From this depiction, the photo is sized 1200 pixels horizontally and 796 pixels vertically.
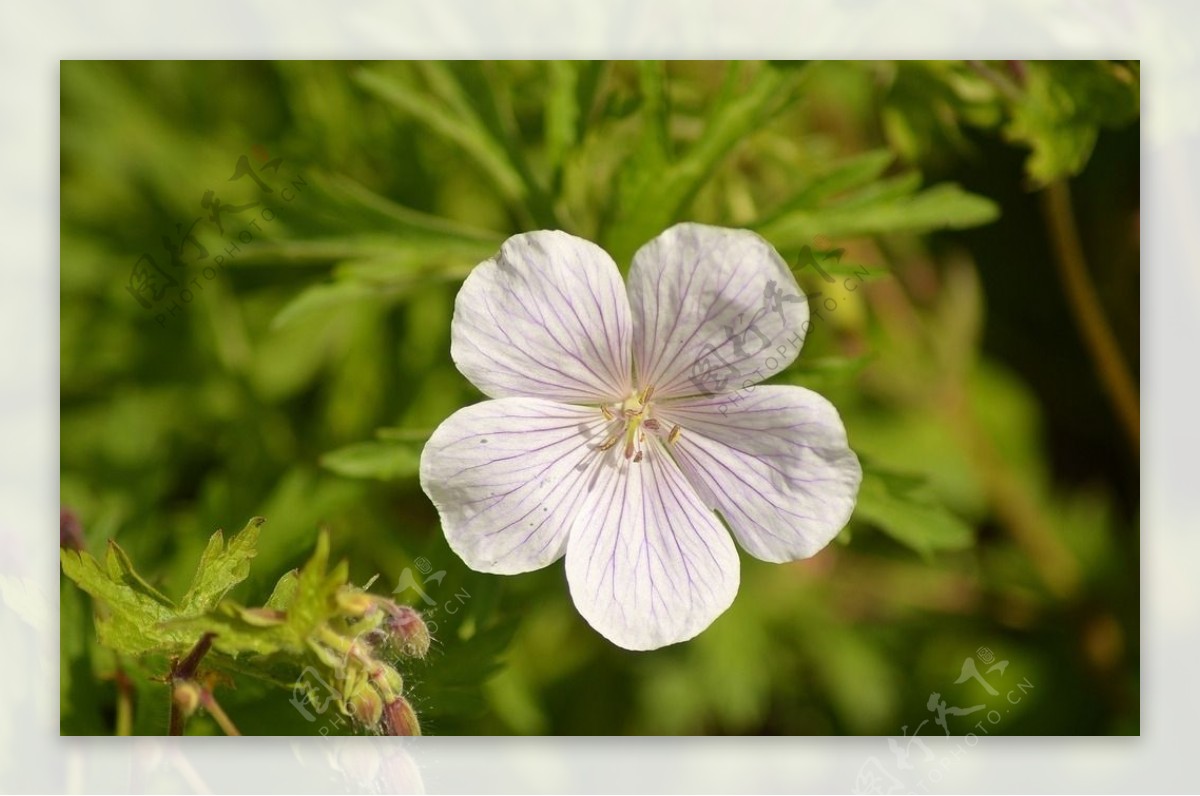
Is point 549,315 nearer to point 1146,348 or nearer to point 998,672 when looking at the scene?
point 1146,348

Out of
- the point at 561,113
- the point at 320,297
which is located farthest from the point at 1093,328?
the point at 320,297

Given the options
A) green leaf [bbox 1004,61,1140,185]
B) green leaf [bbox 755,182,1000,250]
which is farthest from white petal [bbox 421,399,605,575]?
green leaf [bbox 1004,61,1140,185]

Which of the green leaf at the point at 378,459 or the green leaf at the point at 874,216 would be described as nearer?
the green leaf at the point at 378,459

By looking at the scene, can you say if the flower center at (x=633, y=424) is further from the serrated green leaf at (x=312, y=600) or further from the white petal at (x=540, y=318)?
the serrated green leaf at (x=312, y=600)

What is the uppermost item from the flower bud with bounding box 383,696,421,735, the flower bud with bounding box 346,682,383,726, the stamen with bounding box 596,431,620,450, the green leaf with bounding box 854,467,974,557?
the stamen with bounding box 596,431,620,450

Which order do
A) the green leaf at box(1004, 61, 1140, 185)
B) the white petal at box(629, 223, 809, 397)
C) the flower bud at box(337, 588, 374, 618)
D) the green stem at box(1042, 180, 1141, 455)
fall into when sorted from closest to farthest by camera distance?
the flower bud at box(337, 588, 374, 618)
the white petal at box(629, 223, 809, 397)
the green leaf at box(1004, 61, 1140, 185)
the green stem at box(1042, 180, 1141, 455)

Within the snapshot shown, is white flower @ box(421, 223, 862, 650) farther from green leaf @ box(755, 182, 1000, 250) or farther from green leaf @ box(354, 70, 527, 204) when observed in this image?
green leaf @ box(354, 70, 527, 204)

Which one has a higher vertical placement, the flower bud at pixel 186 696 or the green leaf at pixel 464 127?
the green leaf at pixel 464 127

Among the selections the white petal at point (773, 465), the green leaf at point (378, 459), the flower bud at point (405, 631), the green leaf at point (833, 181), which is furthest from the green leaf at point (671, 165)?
the flower bud at point (405, 631)
